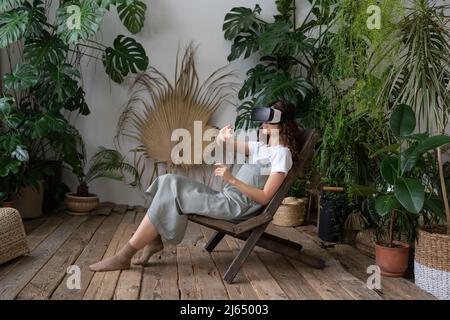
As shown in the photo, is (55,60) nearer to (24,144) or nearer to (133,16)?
(24,144)

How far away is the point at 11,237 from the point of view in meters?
2.69

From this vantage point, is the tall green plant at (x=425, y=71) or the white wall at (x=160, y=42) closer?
the tall green plant at (x=425, y=71)

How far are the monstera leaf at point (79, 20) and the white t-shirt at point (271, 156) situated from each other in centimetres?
148

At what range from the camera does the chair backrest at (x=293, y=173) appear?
2614 millimetres

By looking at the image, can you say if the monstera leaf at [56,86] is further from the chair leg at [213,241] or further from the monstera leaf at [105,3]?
the chair leg at [213,241]

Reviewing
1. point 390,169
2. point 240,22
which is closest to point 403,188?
point 390,169

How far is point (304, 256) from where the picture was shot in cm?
279

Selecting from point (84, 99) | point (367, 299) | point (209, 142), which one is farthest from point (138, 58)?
point (367, 299)

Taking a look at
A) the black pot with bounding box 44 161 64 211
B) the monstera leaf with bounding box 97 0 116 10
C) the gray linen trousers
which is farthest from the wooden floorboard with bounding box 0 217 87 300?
the monstera leaf with bounding box 97 0 116 10

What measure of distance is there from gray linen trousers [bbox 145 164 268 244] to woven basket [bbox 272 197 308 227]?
1266 millimetres

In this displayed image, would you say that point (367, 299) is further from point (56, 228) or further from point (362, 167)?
point (56, 228)

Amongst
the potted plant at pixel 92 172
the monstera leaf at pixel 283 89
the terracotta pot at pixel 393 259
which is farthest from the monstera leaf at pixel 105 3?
the terracotta pot at pixel 393 259

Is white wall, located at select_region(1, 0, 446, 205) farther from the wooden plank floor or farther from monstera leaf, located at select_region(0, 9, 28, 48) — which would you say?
the wooden plank floor

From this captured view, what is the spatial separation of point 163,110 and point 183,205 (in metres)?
1.95
